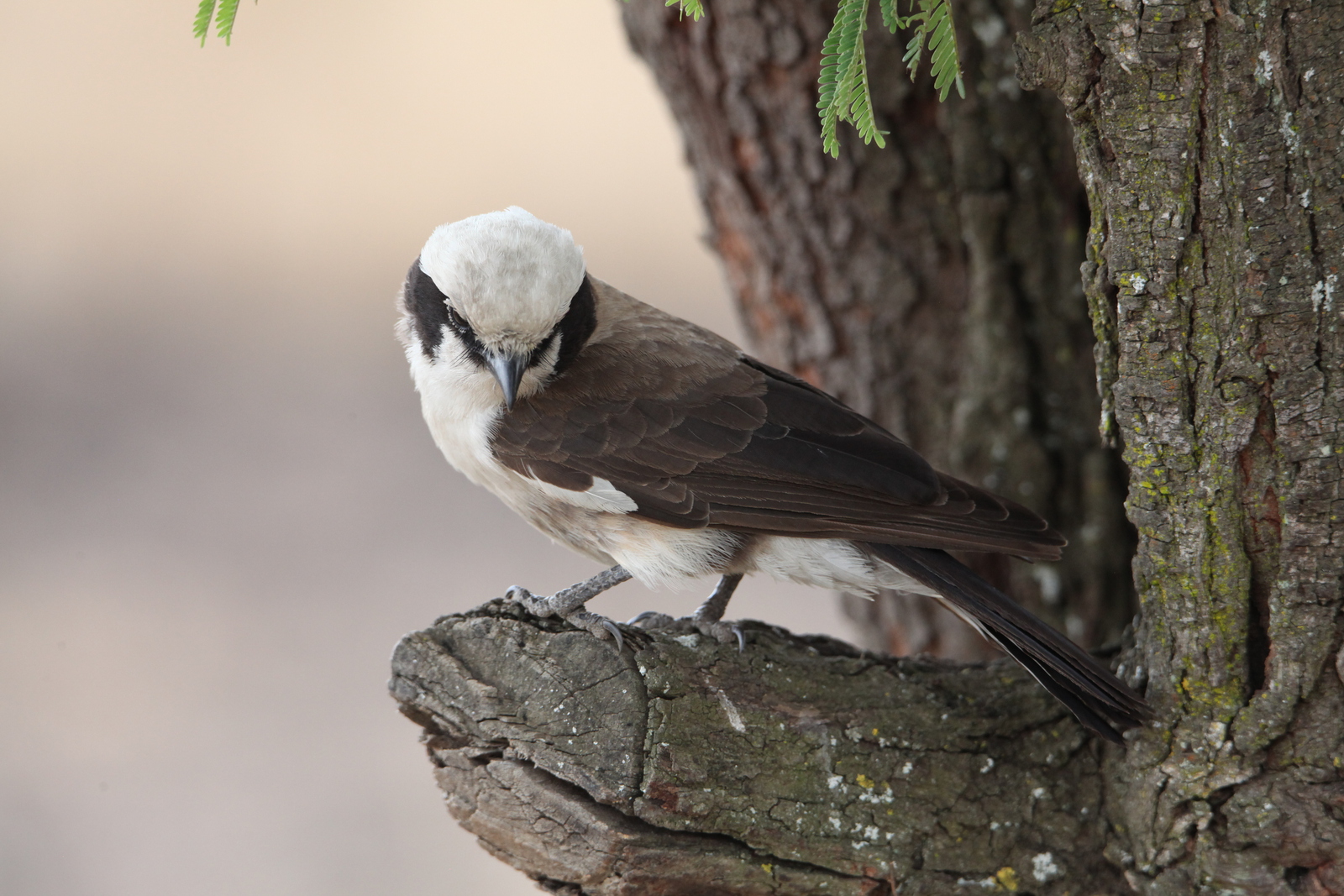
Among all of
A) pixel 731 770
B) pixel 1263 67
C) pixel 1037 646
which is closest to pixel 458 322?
pixel 731 770

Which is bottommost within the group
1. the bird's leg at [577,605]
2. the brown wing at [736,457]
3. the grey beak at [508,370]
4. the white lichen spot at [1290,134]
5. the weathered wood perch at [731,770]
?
the weathered wood perch at [731,770]

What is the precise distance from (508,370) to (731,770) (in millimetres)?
1314

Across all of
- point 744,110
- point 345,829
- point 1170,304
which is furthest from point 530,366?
point 345,829

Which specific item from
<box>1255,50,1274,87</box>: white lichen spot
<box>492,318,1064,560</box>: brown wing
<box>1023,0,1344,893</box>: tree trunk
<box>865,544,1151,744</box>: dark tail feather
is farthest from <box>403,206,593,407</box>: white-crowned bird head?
<box>1255,50,1274,87</box>: white lichen spot

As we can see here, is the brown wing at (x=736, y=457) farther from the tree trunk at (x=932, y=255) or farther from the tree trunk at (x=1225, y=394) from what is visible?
Result: the tree trunk at (x=932, y=255)

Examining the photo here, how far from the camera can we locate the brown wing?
3459mm

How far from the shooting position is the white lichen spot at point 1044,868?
320 cm

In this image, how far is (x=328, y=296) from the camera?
1002 cm

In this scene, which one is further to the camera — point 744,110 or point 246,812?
point 246,812

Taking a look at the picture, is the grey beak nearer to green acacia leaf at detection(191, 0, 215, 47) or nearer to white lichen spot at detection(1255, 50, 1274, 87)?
green acacia leaf at detection(191, 0, 215, 47)

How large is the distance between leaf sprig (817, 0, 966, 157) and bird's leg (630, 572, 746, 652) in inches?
54.1

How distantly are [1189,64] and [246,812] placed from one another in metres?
6.09

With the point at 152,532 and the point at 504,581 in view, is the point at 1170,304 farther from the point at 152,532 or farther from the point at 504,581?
the point at 152,532

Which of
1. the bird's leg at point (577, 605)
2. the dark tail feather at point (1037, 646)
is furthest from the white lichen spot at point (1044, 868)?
the bird's leg at point (577, 605)
